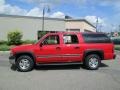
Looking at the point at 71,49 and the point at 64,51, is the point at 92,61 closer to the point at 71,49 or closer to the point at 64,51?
the point at 71,49

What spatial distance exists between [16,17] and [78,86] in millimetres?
32274

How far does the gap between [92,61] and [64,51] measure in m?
1.53

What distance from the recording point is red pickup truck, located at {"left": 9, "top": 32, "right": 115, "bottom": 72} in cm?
1230

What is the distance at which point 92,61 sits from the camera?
42.3 feet

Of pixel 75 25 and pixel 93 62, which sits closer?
pixel 93 62

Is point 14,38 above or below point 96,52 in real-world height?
above

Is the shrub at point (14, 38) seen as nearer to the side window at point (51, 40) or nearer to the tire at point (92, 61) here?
the side window at point (51, 40)

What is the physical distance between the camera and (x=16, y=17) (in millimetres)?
39844

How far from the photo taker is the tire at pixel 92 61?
12802mm

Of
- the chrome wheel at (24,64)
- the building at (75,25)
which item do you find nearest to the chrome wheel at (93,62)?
the chrome wheel at (24,64)

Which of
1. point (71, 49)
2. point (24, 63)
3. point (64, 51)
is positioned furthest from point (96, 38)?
point (24, 63)

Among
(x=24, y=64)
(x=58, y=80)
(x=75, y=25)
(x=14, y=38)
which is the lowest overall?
(x=58, y=80)

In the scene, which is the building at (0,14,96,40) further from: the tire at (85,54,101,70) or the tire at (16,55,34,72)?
the tire at (85,54,101,70)

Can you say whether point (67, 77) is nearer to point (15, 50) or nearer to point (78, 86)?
point (78, 86)
